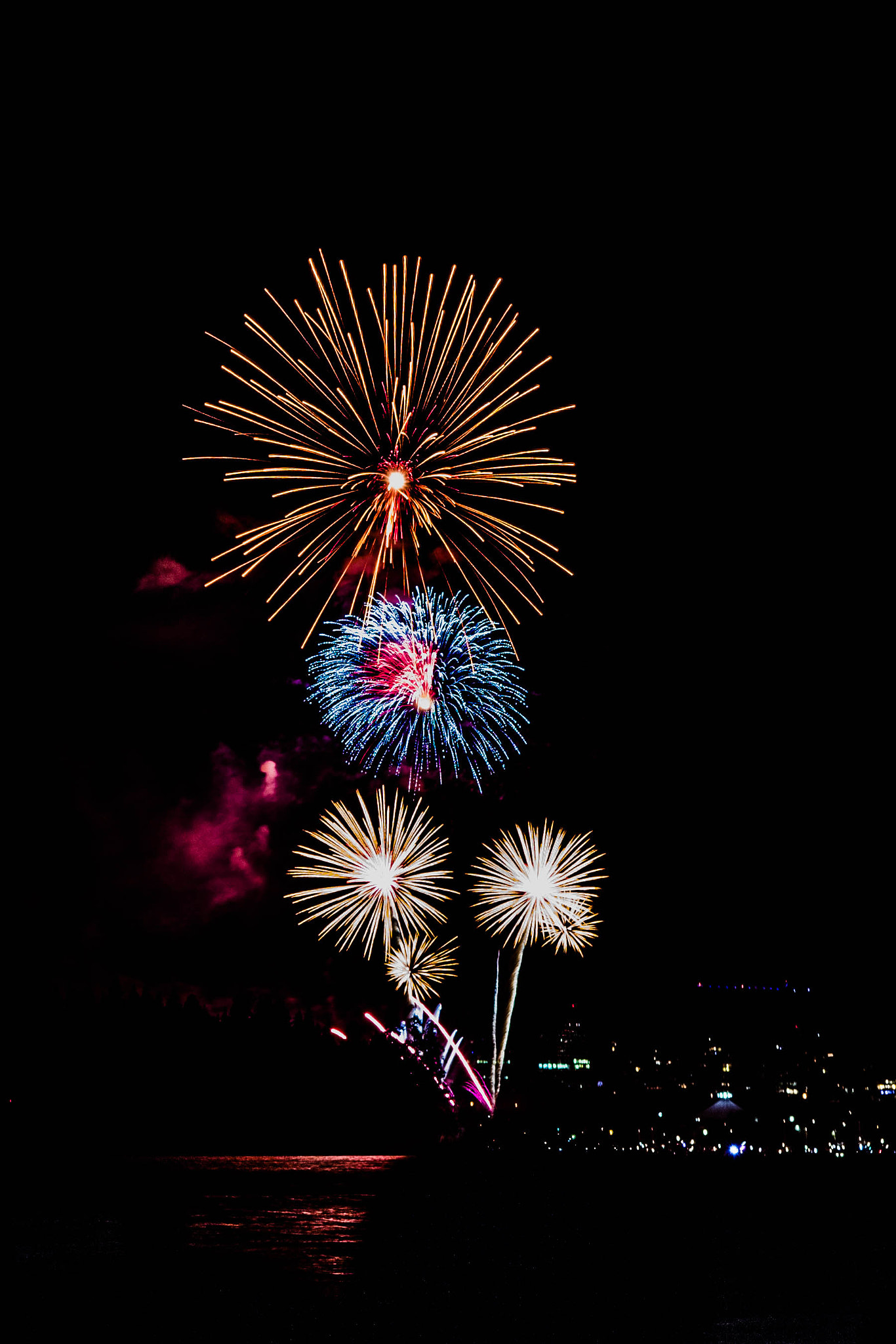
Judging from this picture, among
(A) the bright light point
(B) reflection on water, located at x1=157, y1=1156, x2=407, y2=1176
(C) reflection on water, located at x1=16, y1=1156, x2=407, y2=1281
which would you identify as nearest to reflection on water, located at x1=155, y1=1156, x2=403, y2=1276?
(C) reflection on water, located at x1=16, y1=1156, x2=407, y2=1281

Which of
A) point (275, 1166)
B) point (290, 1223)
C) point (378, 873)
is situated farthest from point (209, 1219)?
point (275, 1166)

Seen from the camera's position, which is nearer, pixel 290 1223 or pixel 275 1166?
pixel 290 1223

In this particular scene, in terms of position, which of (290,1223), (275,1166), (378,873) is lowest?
(290,1223)

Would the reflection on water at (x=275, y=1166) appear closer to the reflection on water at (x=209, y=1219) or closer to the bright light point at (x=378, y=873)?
the reflection on water at (x=209, y=1219)

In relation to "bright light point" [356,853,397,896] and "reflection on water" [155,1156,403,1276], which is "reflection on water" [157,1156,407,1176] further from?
"bright light point" [356,853,397,896]

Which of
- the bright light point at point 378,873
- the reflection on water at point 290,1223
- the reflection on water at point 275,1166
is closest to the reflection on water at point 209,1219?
the reflection on water at point 290,1223

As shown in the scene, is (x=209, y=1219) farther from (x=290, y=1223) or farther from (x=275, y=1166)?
(x=275, y=1166)

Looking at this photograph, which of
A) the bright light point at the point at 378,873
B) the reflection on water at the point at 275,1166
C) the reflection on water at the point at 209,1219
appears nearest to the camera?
the reflection on water at the point at 209,1219

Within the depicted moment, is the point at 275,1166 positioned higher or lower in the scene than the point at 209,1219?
higher

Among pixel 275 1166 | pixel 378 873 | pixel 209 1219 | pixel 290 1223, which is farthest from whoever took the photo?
pixel 275 1166

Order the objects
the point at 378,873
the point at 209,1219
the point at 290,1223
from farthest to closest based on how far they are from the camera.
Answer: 1. the point at 209,1219
2. the point at 378,873
3. the point at 290,1223

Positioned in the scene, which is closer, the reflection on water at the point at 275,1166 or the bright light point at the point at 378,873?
the bright light point at the point at 378,873
